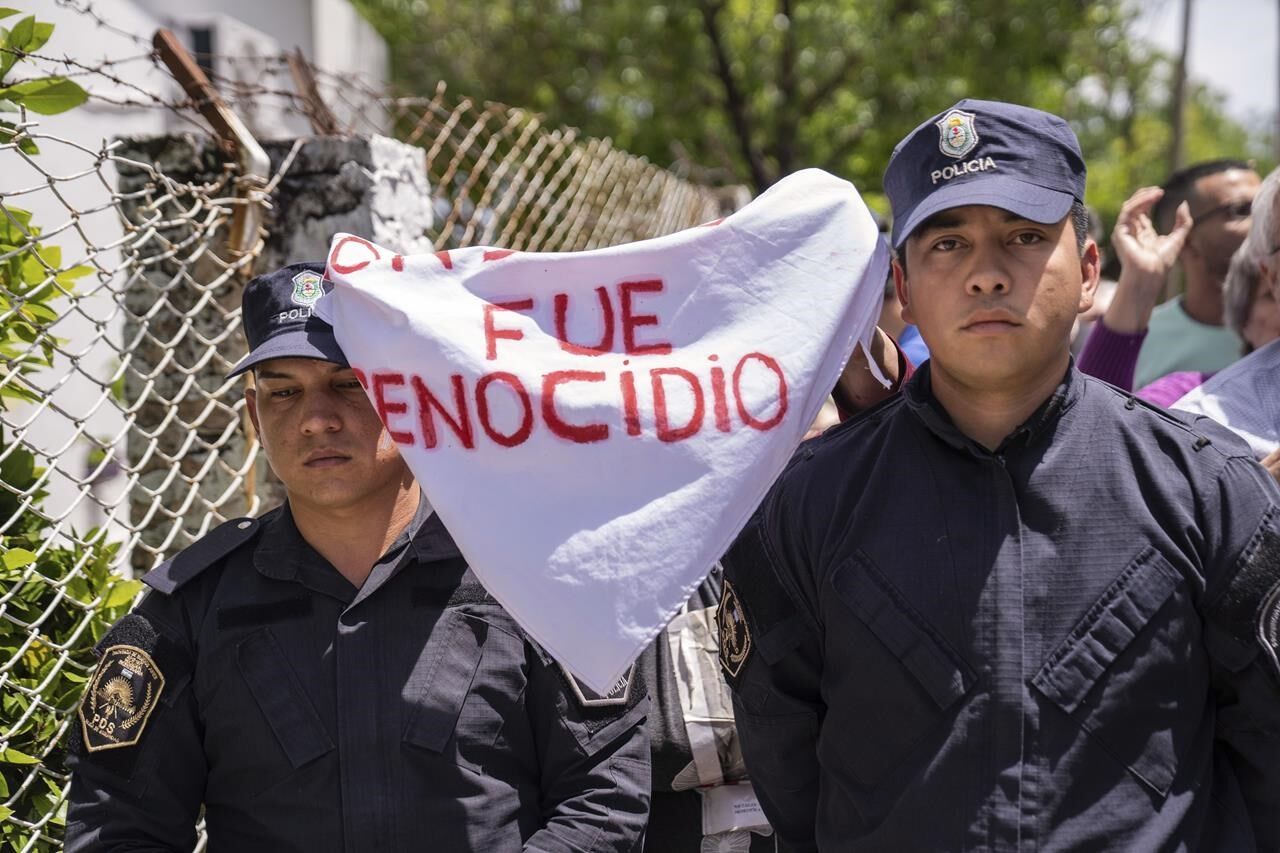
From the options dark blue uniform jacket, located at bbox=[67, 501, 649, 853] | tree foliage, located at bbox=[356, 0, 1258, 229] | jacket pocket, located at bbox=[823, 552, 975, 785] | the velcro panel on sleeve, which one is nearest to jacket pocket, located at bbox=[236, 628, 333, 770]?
dark blue uniform jacket, located at bbox=[67, 501, 649, 853]

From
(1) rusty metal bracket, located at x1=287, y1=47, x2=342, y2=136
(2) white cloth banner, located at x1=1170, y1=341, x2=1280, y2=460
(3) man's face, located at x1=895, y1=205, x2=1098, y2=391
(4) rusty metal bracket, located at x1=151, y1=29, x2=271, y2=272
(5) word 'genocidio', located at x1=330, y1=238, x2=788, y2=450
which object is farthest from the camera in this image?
(1) rusty metal bracket, located at x1=287, y1=47, x2=342, y2=136

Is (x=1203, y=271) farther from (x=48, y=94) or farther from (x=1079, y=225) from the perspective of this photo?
(x=48, y=94)

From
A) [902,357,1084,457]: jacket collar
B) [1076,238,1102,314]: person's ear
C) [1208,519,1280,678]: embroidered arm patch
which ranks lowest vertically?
[1208,519,1280,678]: embroidered arm patch

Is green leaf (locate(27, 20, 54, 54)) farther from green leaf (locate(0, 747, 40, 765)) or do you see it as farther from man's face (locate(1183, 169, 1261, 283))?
man's face (locate(1183, 169, 1261, 283))

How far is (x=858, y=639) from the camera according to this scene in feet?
6.23

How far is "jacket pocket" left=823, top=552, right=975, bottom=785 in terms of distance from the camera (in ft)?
5.98

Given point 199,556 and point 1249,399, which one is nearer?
point 199,556

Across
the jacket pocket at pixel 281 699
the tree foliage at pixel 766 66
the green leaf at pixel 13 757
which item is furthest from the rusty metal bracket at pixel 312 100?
the tree foliage at pixel 766 66

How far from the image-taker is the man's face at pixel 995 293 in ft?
6.10

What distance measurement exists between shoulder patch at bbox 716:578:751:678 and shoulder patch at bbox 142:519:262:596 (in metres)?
0.90

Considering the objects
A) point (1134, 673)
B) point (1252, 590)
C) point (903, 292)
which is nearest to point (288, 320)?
point (903, 292)

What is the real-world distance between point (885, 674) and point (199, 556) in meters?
1.24

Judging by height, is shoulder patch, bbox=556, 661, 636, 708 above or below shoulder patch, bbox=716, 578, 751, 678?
below

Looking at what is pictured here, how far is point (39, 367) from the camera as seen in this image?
2697 mm
